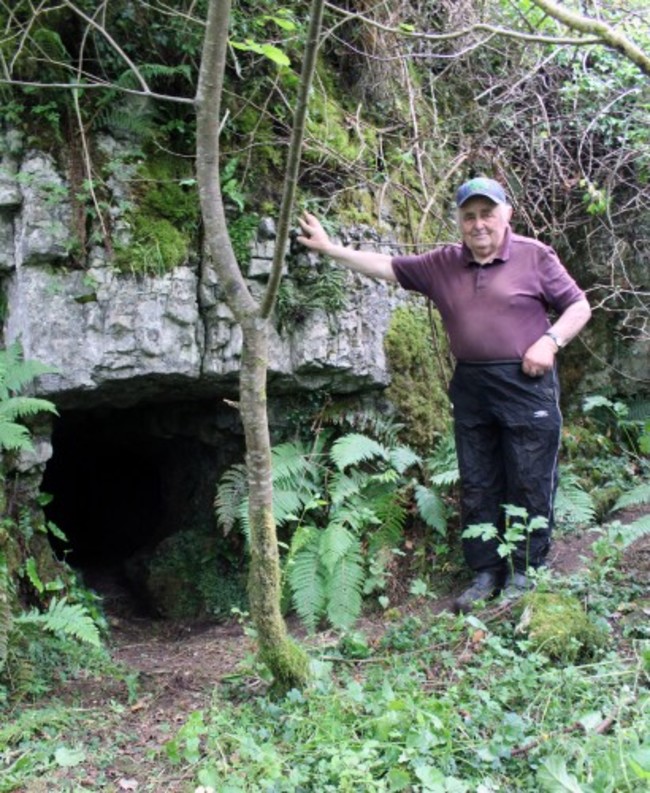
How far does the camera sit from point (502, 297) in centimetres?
436

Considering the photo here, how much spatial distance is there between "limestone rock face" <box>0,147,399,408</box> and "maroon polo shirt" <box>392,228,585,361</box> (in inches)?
48.1

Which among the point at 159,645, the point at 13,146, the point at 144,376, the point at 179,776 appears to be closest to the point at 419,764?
the point at 179,776

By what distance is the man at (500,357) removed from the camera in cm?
436

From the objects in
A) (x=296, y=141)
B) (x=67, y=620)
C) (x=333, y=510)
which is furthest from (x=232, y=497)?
(x=296, y=141)

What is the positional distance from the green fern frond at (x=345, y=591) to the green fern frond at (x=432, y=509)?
0.64m

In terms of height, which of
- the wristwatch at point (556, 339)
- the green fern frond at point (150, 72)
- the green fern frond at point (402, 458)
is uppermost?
the green fern frond at point (150, 72)

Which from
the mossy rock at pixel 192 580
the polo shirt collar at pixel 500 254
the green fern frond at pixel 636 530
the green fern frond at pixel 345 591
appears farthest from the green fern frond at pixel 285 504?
the green fern frond at pixel 636 530

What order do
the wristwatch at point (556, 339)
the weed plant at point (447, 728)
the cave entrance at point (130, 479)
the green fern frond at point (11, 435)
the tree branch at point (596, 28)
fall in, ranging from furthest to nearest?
1. the cave entrance at point (130, 479)
2. the wristwatch at point (556, 339)
3. the green fern frond at point (11, 435)
4. the tree branch at point (596, 28)
5. the weed plant at point (447, 728)

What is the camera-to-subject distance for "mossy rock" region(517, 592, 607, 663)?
12.4 feet


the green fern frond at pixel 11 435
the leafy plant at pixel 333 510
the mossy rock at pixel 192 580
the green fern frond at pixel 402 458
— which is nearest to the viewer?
the green fern frond at pixel 11 435

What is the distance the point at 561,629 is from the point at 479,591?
2.59 ft

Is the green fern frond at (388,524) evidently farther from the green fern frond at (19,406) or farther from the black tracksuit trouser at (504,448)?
the green fern frond at (19,406)

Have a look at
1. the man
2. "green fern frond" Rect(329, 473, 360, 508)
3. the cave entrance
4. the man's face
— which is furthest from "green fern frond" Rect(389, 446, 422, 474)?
the man's face

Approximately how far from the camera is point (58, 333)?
4867 mm
